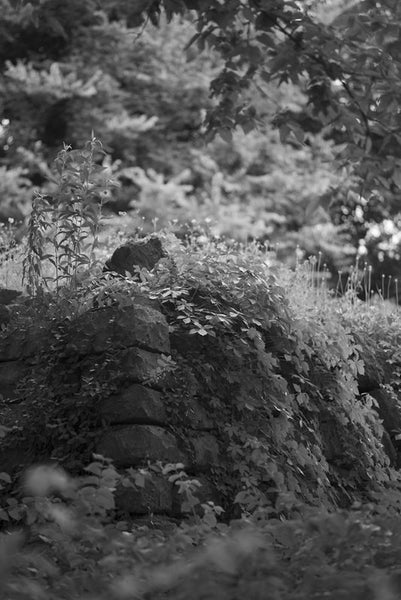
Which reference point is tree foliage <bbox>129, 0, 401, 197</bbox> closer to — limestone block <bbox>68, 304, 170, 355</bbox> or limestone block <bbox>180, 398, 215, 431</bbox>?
limestone block <bbox>68, 304, 170, 355</bbox>

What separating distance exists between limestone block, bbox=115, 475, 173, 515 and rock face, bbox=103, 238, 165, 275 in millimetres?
1533

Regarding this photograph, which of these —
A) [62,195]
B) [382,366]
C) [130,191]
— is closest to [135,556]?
[62,195]

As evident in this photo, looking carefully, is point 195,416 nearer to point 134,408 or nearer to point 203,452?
point 203,452

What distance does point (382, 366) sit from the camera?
22.6 ft

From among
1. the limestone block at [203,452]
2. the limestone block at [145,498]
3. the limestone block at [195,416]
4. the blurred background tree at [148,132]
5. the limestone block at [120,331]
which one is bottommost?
the limestone block at [145,498]

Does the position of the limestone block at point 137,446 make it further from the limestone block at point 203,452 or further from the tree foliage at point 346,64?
the tree foliage at point 346,64

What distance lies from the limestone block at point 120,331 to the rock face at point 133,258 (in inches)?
23.5

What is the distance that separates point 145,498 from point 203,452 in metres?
0.47

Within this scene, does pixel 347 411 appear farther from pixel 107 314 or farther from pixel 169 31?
pixel 169 31

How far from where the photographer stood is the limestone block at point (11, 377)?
5258 millimetres

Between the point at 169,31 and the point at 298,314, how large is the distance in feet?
44.7

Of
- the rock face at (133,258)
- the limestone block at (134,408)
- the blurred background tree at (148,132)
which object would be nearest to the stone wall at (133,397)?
the limestone block at (134,408)

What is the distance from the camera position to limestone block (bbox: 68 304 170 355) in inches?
198

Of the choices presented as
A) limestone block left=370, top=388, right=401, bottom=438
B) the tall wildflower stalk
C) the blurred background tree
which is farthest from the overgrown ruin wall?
the blurred background tree
